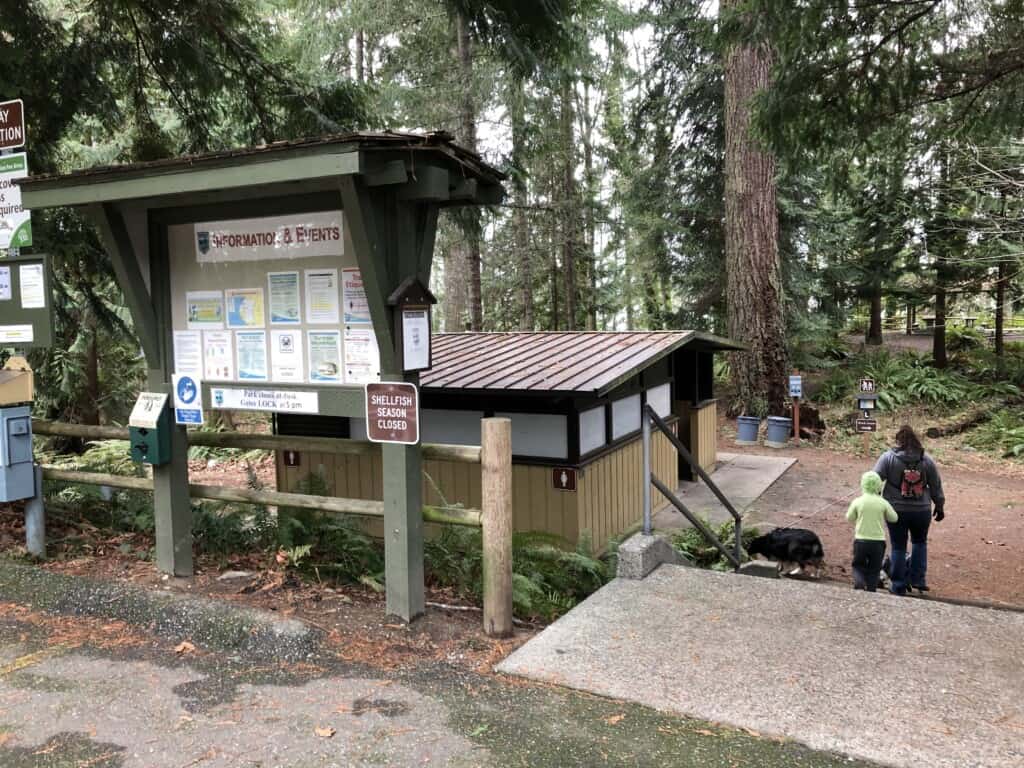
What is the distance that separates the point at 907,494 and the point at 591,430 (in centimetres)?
339

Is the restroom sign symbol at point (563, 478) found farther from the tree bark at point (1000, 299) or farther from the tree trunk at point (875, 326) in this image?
the tree trunk at point (875, 326)

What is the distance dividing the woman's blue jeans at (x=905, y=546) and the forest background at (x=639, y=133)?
10.9ft

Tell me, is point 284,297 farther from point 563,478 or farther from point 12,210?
point 563,478

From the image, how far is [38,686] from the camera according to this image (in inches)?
136

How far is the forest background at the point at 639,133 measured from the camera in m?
6.34

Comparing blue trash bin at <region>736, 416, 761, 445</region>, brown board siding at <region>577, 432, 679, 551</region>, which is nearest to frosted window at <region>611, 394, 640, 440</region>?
brown board siding at <region>577, 432, 679, 551</region>

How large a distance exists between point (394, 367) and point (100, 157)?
11473mm

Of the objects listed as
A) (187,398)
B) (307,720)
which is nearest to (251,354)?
(187,398)

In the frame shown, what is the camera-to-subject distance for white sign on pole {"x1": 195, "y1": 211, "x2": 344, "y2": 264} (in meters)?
4.25

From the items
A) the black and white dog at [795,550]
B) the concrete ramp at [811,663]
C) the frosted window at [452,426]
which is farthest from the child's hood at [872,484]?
the frosted window at [452,426]

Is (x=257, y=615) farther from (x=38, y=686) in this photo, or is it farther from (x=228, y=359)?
(x=228, y=359)

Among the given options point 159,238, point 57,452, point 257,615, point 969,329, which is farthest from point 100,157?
point 969,329

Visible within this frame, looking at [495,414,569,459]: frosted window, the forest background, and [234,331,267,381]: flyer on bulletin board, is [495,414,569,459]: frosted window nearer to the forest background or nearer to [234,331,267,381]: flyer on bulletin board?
the forest background

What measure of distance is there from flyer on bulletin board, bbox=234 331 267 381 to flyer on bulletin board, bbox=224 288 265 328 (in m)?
0.06
